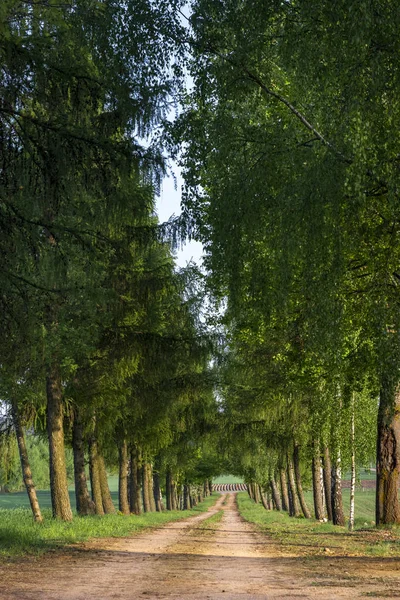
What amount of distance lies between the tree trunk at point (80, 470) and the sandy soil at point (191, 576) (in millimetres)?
9527

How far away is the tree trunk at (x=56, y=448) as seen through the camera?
20.1 metres

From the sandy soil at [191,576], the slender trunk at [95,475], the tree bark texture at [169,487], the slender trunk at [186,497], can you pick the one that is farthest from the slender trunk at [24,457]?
the slender trunk at [186,497]

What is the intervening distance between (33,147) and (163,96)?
251cm

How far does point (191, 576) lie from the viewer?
11.1m

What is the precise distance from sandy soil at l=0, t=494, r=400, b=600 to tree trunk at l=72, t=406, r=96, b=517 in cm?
953

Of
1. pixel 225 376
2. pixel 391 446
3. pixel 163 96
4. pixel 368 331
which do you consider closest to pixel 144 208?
pixel 163 96

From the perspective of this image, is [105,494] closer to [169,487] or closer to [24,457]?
[24,457]

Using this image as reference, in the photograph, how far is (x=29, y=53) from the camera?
32.4 feet

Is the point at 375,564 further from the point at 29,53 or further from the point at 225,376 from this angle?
the point at 225,376

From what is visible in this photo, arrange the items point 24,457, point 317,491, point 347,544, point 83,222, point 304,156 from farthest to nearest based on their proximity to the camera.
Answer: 1. point 317,491
2. point 24,457
3. point 347,544
4. point 83,222
5. point 304,156

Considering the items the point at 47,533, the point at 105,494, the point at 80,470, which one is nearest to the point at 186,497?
the point at 105,494

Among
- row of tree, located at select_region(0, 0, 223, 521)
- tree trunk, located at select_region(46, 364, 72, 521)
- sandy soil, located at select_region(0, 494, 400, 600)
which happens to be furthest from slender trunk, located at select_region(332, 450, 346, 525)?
sandy soil, located at select_region(0, 494, 400, 600)

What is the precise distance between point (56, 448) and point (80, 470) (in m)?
6.51

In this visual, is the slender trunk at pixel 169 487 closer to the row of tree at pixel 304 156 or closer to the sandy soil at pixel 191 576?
the sandy soil at pixel 191 576
